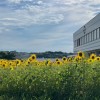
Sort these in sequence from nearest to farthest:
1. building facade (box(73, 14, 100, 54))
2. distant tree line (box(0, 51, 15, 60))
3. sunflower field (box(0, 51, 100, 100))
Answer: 1. sunflower field (box(0, 51, 100, 100))
2. distant tree line (box(0, 51, 15, 60))
3. building facade (box(73, 14, 100, 54))

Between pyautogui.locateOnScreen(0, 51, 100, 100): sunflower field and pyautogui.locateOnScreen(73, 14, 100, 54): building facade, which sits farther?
pyautogui.locateOnScreen(73, 14, 100, 54): building facade

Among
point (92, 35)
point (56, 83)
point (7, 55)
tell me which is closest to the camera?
point (56, 83)

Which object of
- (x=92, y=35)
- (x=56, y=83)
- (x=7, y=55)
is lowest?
(x=56, y=83)

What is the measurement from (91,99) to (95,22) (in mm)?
65434

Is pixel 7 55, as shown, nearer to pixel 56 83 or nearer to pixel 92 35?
pixel 56 83

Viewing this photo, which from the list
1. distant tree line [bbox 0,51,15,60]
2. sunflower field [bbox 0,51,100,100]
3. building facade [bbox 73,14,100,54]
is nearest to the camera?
sunflower field [bbox 0,51,100,100]

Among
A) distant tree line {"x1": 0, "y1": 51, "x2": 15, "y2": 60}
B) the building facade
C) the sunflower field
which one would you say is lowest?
the sunflower field

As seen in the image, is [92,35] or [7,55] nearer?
[7,55]

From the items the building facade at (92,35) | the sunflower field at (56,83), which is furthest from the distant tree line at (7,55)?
the building facade at (92,35)

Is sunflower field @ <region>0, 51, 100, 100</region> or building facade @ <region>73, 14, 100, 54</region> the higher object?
building facade @ <region>73, 14, 100, 54</region>

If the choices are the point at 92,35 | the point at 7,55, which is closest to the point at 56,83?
the point at 7,55

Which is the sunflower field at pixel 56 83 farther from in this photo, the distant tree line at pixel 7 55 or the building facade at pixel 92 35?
the building facade at pixel 92 35

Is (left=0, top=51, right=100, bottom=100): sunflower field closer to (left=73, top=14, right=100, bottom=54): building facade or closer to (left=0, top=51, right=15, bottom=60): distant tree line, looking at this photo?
(left=0, top=51, right=15, bottom=60): distant tree line

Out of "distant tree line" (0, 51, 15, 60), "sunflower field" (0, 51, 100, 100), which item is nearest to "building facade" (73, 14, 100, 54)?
"distant tree line" (0, 51, 15, 60)
